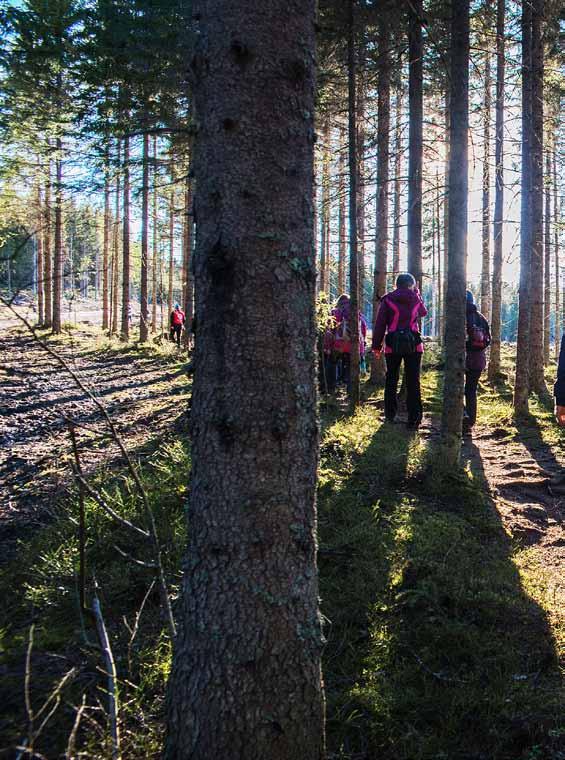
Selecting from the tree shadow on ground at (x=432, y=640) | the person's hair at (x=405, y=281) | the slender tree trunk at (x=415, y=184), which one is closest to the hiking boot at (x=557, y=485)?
the tree shadow on ground at (x=432, y=640)

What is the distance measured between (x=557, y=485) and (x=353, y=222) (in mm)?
4743

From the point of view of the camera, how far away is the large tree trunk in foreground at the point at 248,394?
1913mm

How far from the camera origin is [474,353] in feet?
27.0

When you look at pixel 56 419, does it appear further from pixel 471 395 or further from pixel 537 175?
pixel 537 175

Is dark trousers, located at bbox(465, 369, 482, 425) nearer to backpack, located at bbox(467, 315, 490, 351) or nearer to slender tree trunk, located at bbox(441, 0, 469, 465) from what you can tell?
backpack, located at bbox(467, 315, 490, 351)

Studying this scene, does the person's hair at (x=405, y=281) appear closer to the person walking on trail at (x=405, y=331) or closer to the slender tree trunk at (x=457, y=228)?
the person walking on trail at (x=405, y=331)

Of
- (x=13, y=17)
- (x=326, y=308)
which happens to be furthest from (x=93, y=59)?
(x=326, y=308)

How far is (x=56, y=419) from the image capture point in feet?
29.0

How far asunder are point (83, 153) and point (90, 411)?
5252 millimetres

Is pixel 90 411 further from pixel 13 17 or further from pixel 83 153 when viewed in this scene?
pixel 13 17

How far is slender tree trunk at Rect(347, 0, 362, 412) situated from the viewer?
7.94 metres

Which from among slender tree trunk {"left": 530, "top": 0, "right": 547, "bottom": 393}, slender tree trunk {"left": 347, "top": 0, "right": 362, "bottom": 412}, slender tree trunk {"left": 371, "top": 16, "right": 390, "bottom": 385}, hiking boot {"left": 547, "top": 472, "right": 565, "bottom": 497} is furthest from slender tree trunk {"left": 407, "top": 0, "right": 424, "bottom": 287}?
hiking boot {"left": 547, "top": 472, "right": 565, "bottom": 497}

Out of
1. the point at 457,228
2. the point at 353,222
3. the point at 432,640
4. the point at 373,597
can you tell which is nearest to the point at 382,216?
the point at 353,222

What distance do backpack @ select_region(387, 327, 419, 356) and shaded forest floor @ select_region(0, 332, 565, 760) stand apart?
135 centimetres
